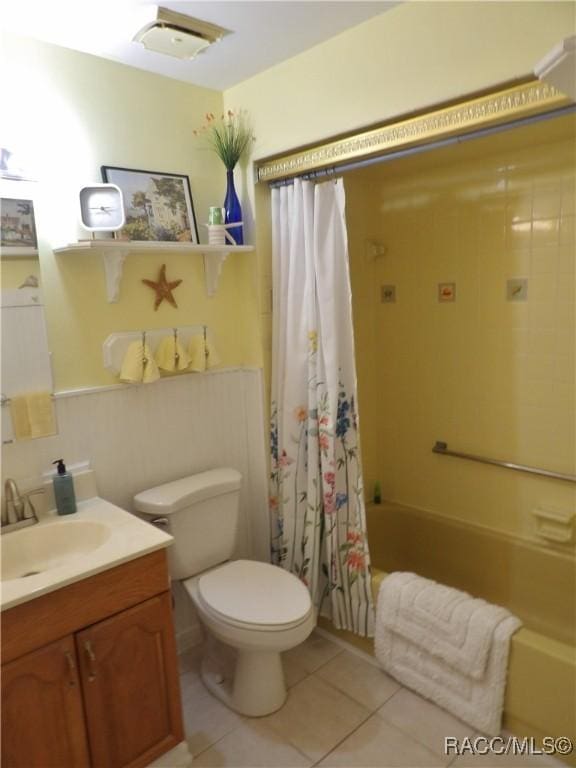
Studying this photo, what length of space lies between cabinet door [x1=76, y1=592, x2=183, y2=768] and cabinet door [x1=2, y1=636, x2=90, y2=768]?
4 cm

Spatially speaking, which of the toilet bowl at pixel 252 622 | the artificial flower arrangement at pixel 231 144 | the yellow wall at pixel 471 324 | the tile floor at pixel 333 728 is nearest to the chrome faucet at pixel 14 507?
the toilet bowl at pixel 252 622


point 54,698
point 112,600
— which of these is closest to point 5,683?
point 54,698

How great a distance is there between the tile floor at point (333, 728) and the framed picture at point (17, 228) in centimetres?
176

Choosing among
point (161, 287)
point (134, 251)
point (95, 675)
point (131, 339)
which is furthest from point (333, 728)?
point (134, 251)

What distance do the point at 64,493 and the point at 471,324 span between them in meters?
1.93

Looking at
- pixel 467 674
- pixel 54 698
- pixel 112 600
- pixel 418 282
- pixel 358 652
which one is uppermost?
pixel 418 282

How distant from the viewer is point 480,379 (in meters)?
2.61

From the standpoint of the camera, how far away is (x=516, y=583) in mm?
2535

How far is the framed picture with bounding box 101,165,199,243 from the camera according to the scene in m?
A: 2.03

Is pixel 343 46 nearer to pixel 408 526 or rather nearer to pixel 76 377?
pixel 76 377

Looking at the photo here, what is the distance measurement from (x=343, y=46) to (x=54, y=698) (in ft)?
7.22

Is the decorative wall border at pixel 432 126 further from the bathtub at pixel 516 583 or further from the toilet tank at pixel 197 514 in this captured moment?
the bathtub at pixel 516 583

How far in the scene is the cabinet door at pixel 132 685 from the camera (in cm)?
155

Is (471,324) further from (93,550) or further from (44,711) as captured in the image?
(44,711)
